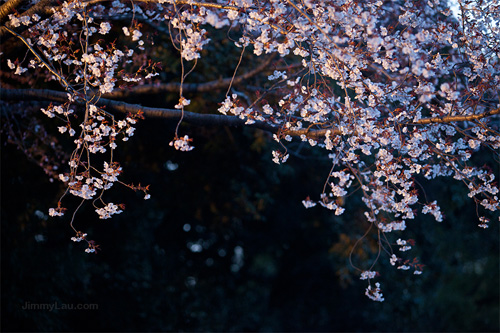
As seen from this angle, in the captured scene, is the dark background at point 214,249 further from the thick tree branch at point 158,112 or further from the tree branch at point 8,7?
the tree branch at point 8,7

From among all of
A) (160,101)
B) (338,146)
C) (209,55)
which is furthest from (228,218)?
(338,146)

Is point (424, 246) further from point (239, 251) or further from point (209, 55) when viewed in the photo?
point (209, 55)

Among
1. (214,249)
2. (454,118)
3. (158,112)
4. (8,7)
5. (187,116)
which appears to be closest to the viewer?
(454,118)

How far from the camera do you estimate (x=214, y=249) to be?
13547mm

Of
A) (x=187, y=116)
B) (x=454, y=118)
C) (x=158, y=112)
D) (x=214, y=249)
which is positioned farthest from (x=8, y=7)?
(x=214, y=249)

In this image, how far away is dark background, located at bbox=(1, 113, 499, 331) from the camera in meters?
8.48

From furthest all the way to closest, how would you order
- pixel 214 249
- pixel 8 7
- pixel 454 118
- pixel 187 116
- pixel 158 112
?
pixel 214 249
pixel 187 116
pixel 158 112
pixel 8 7
pixel 454 118

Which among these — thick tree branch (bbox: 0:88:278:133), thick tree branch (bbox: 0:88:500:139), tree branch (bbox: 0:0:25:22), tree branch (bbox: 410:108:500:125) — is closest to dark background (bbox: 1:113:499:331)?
thick tree branch (bbox: 0:88:278:133)

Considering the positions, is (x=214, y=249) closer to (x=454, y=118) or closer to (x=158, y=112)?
(x=158, y=112)

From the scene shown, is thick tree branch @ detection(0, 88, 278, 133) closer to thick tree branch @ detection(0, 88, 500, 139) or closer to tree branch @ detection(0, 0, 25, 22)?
thick tree branch @ detection(0, 88, 500, 139)

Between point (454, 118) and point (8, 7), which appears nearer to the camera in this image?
point (454, 118)

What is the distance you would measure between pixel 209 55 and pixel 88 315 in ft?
18.3

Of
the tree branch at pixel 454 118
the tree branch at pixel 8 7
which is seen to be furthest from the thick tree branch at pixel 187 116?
the tree branch at pixel 8 7

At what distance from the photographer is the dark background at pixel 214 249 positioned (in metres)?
8.48
